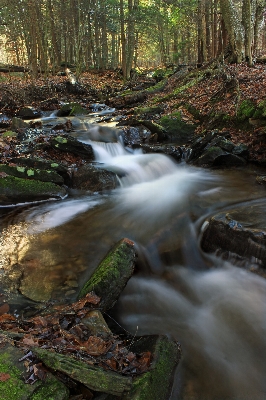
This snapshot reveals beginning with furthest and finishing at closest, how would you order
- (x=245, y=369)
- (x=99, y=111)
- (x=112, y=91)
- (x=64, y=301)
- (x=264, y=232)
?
(x=112, y=91), (x=99, y=111), (x=264, y=232), (x=64, y=301), (x=245, y=369)

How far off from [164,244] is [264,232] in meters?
1.85

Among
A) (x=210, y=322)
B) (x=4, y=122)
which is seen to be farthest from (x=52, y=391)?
(x=4, y=122)

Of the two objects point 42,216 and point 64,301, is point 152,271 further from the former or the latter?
point 42,216

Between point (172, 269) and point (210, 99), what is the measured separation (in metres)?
9.29

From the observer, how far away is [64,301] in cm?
396

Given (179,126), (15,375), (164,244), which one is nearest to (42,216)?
(164,244)

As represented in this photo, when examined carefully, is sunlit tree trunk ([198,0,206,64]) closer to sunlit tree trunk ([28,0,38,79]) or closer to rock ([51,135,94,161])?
sunlit tree trunk ([28,0,38,79])

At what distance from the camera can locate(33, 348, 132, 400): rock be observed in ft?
7.56

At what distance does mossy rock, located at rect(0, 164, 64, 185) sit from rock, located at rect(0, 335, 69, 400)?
228 inches

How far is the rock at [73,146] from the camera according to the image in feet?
30.2

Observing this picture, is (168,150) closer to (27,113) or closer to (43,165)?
(43,165)

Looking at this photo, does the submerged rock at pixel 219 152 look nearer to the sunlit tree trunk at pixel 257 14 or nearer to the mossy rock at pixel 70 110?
the mossy rock at pixel 70 110

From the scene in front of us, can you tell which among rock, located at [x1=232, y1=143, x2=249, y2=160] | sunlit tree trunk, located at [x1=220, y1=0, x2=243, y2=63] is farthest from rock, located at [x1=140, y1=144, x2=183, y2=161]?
sunlit tree trunk, located at [x1=220, y1=0, x2=243, y2=63]

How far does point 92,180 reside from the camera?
26.5 ft
